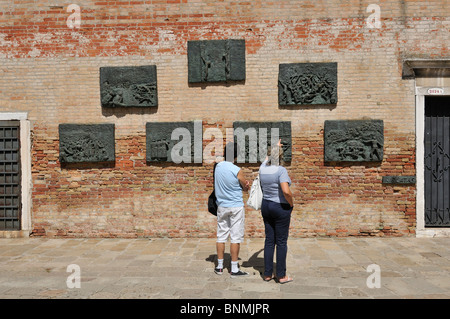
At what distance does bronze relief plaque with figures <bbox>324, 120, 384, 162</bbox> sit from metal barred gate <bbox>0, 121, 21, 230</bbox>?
6.64m

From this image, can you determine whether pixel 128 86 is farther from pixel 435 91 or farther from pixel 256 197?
pixel 435 91

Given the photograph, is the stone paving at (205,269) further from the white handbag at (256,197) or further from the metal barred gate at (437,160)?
the white handbag at (256,197)

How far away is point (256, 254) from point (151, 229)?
2482 mm

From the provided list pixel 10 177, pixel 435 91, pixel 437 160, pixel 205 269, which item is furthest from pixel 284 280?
pixel 10 177

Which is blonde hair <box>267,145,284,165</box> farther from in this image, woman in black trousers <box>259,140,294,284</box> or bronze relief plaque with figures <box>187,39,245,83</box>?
bronze relief plaque with figures <box>187,39,245,83</box>

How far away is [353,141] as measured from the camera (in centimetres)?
735

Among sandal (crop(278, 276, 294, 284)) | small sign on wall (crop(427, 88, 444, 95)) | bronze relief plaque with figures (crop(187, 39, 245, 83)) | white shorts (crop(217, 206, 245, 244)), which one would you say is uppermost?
bronze relief plaque with figures (crop(187, 39, 245, 83))

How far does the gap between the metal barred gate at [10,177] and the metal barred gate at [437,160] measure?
346 inches

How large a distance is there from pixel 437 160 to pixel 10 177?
9184 mm

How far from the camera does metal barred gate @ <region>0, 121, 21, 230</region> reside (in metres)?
7.67

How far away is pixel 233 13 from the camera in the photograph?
740 centimetres

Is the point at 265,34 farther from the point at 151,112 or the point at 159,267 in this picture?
the point at 159,267

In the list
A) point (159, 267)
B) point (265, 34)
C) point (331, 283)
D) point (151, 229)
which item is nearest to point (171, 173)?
point (151, 229)

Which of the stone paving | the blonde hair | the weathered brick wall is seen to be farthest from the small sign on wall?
the blonde hair
